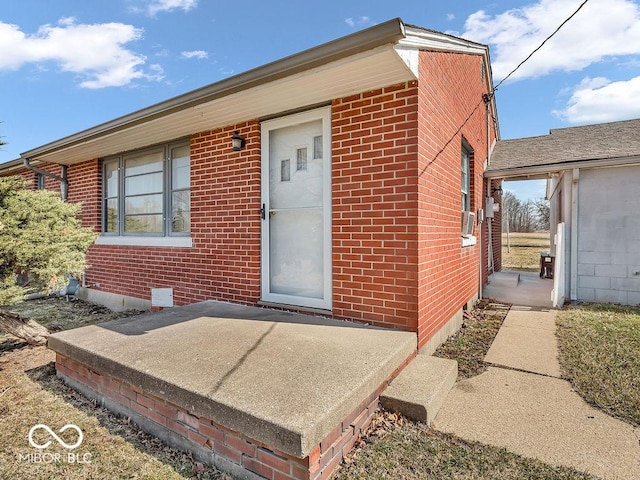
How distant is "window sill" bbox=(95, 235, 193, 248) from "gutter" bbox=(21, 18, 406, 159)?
1743 mm

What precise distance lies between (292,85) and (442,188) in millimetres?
2174

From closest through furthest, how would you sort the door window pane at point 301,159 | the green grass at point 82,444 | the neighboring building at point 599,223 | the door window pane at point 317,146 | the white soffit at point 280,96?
the green grass at point 82,444 → the white soffit at point 280,96 → the door window pane at point 317,146 → the door window pane at point 301,159 → the neighboring building at point 599,223

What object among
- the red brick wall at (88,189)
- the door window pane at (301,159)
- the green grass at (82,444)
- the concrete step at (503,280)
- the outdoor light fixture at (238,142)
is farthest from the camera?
the concrete step at (503,280)

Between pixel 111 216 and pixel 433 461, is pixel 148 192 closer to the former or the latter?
pixel 111 216

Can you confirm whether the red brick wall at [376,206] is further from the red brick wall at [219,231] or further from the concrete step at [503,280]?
the concrete step at [503,280]

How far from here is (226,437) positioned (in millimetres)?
1997

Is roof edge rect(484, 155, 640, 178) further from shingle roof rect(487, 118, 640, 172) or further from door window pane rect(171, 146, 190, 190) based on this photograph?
door window pane rect(171, 146, 190, 190)

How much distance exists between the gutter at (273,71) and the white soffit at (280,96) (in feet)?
0.28

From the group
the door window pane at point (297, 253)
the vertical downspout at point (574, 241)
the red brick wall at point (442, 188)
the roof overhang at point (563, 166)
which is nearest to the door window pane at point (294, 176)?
the door window pane at point (297, 253)

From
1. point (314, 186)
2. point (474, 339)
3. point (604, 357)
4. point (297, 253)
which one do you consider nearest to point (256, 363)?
point (297, 253)

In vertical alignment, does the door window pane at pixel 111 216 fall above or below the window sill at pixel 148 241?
above

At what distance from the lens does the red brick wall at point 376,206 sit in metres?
3.28

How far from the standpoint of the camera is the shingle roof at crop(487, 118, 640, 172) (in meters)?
6.66

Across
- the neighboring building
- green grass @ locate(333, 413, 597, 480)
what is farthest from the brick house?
the neighboring building
